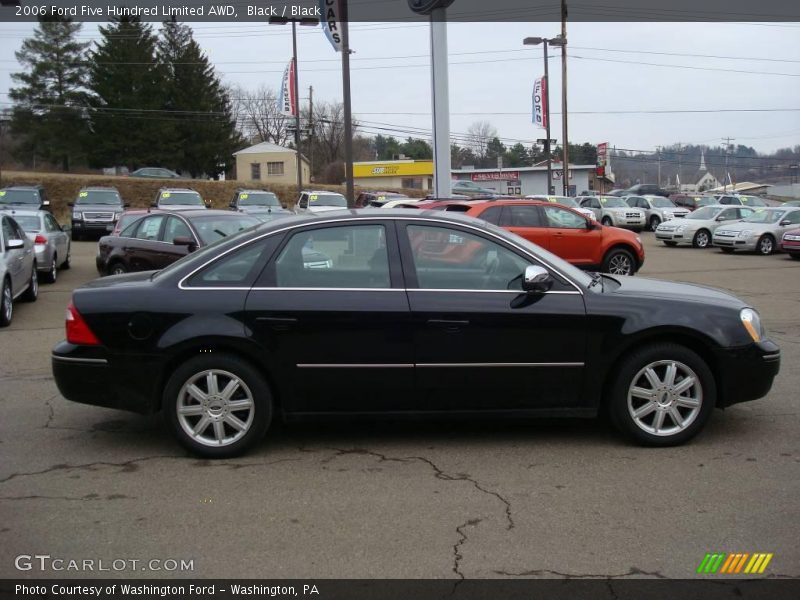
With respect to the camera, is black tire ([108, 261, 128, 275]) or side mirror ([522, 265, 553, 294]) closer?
side mirror ([522, 265, 553, 294])

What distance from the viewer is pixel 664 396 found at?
5.12 m

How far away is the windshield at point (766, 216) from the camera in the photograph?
22.6m

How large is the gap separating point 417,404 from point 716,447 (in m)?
2.09

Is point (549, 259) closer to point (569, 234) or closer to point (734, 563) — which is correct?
point (734, 563)

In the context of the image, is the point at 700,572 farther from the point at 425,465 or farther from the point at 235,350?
the point at 235,350

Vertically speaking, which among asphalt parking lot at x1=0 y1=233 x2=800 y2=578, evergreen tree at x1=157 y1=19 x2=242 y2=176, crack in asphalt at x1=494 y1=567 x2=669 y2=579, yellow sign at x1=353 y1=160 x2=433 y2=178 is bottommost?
crack in asphalt at x1=494 y1=567 x2=669 y2=579

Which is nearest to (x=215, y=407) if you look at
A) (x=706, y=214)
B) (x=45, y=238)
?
(x=45, y=238)

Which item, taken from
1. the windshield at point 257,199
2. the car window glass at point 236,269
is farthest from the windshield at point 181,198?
the car window glass at point 236,269

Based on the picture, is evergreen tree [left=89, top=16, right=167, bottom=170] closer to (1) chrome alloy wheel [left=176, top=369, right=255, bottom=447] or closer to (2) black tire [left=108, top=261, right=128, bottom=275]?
(2) black tire [left=108, top=261, right=128, bottom=275]

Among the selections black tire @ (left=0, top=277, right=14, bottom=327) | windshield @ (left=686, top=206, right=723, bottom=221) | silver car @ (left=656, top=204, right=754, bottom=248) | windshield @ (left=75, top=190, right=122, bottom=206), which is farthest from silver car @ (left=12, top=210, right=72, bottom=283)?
windshield @ (left=686, top=206, right=723, bottom=221)

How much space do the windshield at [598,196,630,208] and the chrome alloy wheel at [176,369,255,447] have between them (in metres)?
32.8

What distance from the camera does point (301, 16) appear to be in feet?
65.4
